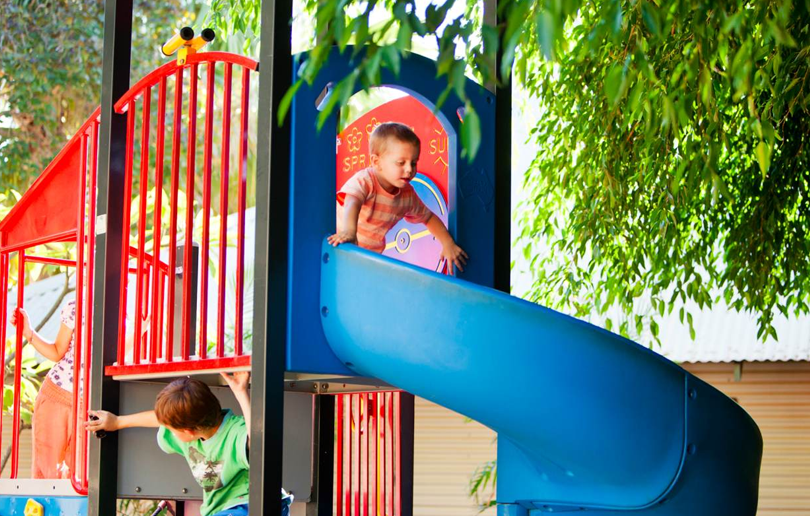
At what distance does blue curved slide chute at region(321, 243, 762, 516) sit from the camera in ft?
10.9

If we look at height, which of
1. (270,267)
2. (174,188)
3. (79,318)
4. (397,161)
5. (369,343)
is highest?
(397,161)

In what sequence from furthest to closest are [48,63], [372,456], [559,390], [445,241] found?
[48,63] → [372,456] → [445,241] → [559,390]

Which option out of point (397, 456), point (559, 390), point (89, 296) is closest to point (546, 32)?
point (559, 390)

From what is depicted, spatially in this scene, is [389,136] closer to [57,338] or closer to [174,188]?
[174,188]

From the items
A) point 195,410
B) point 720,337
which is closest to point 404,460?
point 195,410

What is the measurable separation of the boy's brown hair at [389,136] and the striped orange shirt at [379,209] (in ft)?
0.30

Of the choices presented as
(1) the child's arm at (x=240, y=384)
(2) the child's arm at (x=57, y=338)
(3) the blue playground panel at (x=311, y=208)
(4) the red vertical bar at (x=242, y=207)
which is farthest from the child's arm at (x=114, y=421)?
(2) the child's arm at (x=57, y=338)

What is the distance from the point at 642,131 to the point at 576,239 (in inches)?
27.8

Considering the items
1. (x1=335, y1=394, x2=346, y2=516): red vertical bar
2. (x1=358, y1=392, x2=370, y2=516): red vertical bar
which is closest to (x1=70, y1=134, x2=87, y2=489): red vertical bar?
(x1=335, y1=394, x2=346, y2=516): red vertical bar

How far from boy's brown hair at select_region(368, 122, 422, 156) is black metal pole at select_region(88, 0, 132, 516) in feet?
3.43

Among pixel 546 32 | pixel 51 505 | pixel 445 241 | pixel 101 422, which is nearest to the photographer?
pixel 546 32

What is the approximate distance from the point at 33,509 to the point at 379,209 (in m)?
1.98

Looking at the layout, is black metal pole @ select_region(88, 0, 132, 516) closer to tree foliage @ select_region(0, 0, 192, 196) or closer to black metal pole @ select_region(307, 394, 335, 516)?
black metal pole @ select_region(307, 394, 335, 516)

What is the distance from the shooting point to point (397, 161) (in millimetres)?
4152
